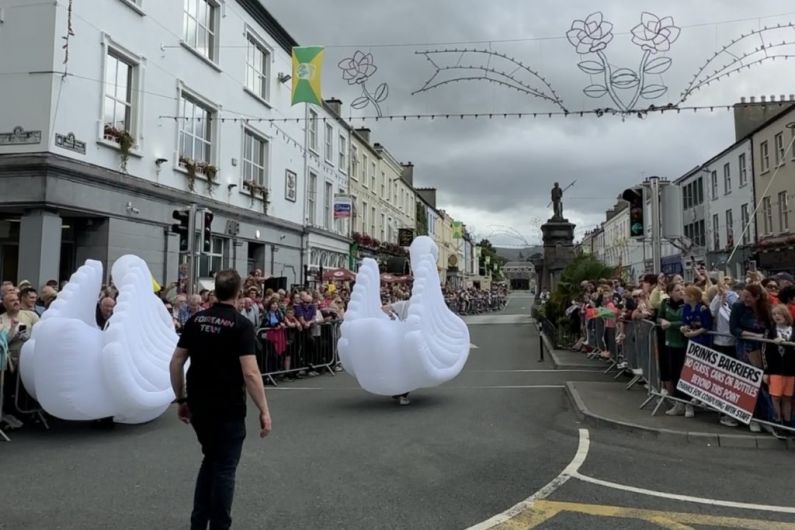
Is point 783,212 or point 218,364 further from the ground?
point 783,212

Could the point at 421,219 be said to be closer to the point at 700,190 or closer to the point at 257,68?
the point at 700,190

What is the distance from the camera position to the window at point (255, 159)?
71.0 feet

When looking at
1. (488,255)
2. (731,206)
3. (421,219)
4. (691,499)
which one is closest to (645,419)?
(691,499)

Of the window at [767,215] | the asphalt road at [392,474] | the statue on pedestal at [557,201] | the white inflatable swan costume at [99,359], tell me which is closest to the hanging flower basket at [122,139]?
the white inflatable swan costume at [99,359]

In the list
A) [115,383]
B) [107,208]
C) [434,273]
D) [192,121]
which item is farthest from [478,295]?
[115,383]

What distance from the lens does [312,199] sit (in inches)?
1119

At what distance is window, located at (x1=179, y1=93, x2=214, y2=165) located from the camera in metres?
17.5

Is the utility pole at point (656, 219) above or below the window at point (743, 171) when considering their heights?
below

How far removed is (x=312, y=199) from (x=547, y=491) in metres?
24.6

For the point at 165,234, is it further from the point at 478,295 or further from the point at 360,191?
the point at 478,295

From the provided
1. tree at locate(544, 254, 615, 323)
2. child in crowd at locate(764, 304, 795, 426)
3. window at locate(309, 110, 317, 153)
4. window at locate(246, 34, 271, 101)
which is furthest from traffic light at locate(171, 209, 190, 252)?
window at locate(309, 110, 317, 153)

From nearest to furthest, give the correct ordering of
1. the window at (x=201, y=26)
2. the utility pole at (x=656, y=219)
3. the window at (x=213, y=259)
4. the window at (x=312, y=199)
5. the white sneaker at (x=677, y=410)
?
the white sneaker at (x=677, y=410)
the utility pole at (x=656, y=219)
the window at (x=201, y=26)
the window at (x=213, y=259)
the window at (x=312, y=199)

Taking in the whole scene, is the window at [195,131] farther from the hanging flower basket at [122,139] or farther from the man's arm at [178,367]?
the man's arm at [178,367]

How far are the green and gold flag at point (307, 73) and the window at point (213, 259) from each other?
6776 millimetres
